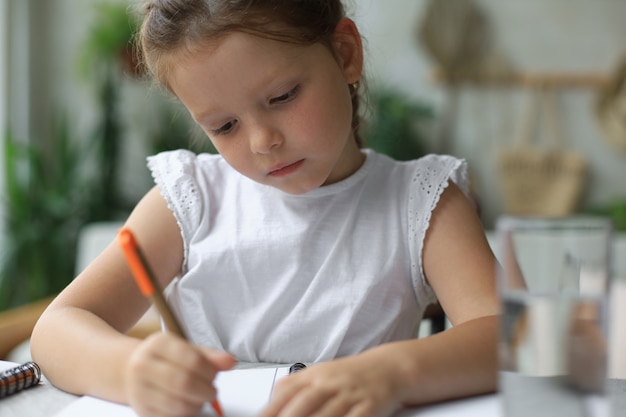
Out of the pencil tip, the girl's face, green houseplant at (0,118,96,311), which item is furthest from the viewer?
green houseplant at (0,118,96,311)

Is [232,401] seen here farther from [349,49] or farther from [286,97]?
[349,49]

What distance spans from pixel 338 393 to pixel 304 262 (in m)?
0.44

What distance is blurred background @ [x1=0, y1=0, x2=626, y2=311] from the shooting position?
3.83 m

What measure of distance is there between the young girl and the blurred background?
110 inches

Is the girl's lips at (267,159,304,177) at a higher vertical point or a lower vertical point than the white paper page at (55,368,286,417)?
higher

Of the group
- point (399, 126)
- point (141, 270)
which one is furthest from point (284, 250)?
point (399, 126)

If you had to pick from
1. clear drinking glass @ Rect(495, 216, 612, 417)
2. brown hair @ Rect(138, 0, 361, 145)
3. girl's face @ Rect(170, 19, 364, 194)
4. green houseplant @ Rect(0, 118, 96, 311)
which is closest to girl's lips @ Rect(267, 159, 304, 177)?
girl's face @ Rect(170, 19, 364, 194)

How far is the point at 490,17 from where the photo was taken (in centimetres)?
429

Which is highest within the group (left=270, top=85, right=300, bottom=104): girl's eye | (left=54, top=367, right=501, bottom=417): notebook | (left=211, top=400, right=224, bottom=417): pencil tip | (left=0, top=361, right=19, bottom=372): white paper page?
(left=270, top=85, right=300, bottom=104): girl's eye

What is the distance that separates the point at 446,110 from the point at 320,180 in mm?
3512

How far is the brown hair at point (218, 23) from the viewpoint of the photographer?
2.78 ft

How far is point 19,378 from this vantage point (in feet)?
2.40

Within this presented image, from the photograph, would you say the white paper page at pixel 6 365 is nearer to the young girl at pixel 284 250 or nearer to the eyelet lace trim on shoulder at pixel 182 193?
→ the young girl at pixel 284 250

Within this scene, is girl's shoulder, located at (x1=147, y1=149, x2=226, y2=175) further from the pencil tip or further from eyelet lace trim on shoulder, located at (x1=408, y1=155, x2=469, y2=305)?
the pencil tip
